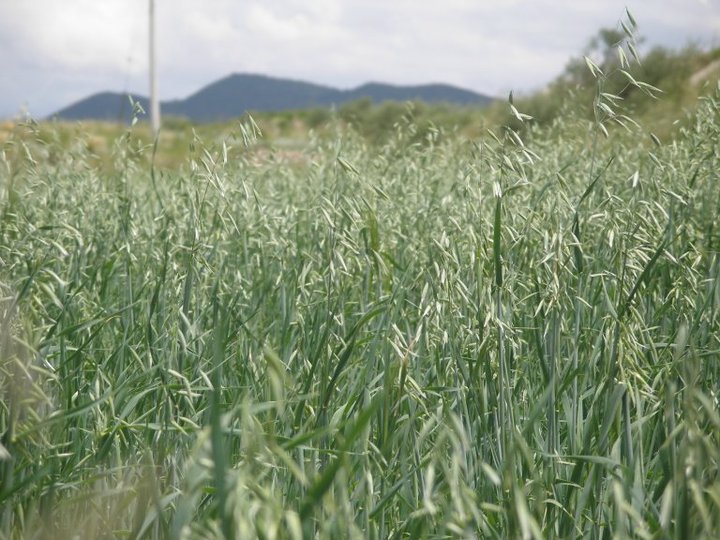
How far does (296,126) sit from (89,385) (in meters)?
31.4

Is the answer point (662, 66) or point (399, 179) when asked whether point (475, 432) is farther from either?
point (662, 66)

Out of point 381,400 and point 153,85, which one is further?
point 153,85

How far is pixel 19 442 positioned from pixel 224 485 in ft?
2.91

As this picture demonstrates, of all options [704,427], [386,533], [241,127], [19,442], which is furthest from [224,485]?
[241,127]

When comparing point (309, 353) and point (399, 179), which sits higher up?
point (399, 179)

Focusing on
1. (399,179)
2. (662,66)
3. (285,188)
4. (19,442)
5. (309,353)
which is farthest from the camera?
(662,66)

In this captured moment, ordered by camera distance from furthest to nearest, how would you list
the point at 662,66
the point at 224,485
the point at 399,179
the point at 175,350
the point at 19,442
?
the point at 662,66 → the point at 399,179 → the point at 175,350 → the point at 19,442 → the point at 224,485

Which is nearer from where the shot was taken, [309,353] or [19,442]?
[19,442]

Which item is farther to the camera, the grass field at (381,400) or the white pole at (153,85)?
the white pole at (153,85)

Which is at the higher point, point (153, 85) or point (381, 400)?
point (153, 85)

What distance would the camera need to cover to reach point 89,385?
2201mm

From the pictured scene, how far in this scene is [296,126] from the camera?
1294 inches

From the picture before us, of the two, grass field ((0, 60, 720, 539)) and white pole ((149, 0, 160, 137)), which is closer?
grass field ((0, 60, 720, 539))

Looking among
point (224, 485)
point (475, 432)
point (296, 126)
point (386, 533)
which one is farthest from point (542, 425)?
point (296, 126)
